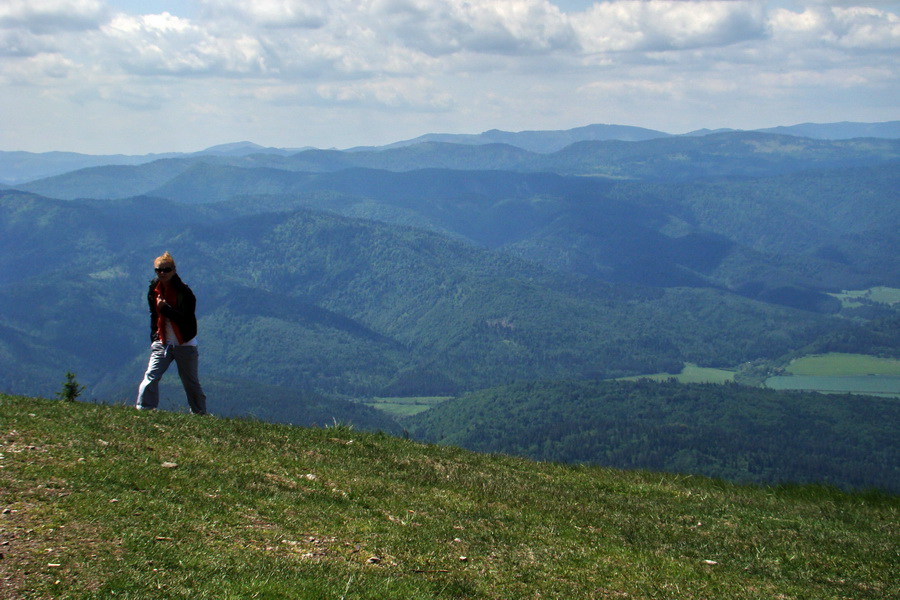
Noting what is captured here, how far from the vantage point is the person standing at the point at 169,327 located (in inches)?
626

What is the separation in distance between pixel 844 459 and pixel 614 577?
133439 millimetres

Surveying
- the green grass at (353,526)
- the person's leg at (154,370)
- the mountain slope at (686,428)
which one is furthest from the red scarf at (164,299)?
the mountain slope at (686,428)

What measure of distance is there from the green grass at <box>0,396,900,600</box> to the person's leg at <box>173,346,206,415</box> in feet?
3.62

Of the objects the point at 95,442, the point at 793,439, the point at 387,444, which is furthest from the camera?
the point at 793,439

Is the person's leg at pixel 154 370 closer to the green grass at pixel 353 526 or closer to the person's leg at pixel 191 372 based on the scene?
the person's leg at pixel 191 372

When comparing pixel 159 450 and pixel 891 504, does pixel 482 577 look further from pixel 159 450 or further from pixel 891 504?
pixel 891 504

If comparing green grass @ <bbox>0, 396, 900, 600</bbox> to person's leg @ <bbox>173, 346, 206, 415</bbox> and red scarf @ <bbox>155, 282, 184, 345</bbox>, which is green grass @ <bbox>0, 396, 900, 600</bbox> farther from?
red scarf @ <bbox>155, 282, 184, 345</bbox>

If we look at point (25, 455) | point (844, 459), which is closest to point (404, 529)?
point (25, 455)

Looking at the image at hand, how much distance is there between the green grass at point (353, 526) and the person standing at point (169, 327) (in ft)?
3.57

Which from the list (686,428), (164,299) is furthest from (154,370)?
(686,428)

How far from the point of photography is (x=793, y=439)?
448 feet

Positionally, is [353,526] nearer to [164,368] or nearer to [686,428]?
[164,368]

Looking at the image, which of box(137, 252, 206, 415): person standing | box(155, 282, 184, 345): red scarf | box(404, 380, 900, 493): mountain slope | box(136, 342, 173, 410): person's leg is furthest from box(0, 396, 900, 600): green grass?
box(404, 380, 900, 493): mountain slope

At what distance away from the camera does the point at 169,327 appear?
1619 cm
